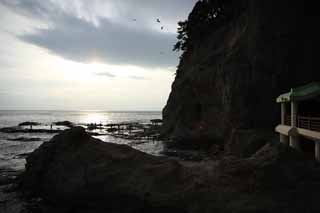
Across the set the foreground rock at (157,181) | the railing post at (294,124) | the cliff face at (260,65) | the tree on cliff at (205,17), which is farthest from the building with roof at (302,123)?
the tree on cliff at (205,17)

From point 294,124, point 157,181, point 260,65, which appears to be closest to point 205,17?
point 260,65

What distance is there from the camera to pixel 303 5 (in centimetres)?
2939

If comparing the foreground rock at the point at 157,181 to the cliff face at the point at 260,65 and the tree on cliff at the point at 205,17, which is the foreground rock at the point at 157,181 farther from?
the tree on cliff at the point at 205,17

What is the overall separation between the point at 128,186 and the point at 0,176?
13824 mm

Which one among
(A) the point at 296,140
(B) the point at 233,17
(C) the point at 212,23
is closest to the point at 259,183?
(A) the point at 296,140

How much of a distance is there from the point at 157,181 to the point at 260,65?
21.9 metres

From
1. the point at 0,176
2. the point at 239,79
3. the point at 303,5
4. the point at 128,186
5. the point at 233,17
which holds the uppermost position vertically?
the point at 233,17

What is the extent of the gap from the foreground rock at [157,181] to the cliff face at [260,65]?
16.1m

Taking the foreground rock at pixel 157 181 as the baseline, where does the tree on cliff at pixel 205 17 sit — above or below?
above

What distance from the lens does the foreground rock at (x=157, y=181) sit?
446 inches

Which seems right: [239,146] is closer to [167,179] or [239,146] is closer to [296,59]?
[296,59]

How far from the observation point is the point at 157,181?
13.6 m

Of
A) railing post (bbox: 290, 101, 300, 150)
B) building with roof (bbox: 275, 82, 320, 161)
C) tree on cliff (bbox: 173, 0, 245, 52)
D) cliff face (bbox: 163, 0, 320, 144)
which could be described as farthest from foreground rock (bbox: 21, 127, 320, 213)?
tree on cliff (bbox: 173, 0, 245, 52)

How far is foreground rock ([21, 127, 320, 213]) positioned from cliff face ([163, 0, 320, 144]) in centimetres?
1607
